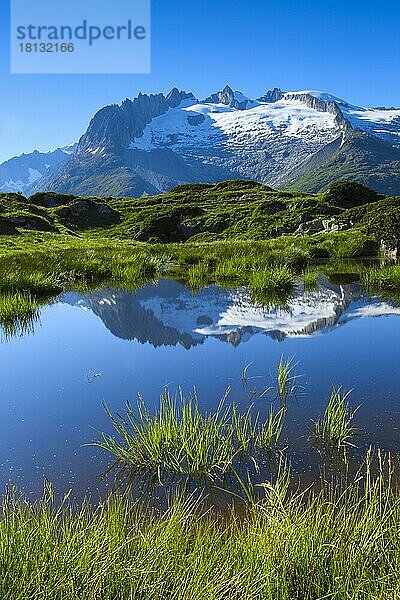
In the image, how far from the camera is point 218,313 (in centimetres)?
1728

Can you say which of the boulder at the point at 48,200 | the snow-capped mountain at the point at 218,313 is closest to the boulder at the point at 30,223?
the boulder at the point at 48,200

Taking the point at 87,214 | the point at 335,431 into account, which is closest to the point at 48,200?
the point at 87,214

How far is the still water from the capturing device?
23.1 ft

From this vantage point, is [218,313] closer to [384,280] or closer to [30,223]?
[384,280]

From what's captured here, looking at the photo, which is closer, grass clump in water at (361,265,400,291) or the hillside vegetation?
grass clump in water at (361,265,400,291)

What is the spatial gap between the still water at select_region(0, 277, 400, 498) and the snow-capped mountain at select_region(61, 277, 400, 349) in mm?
55

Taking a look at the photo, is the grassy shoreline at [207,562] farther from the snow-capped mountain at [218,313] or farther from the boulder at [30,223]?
the boulder at [30,223]

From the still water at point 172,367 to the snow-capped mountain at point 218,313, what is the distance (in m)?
0.06

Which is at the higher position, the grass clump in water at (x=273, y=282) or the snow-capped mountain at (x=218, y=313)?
the grass clump in water at (x=273, y=282)

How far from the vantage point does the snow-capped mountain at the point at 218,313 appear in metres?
14.2

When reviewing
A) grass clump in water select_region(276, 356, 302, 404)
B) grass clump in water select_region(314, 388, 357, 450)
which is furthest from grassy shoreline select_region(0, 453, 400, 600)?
grass clump in water select_region(276, 356, 302, 404)

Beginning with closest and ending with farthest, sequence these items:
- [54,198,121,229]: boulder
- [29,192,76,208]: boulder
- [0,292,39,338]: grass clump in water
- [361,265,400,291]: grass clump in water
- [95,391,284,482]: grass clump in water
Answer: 1. [95,391,284,482]: grass clump in water
2. [0,292,39,338]: grass clump in water
3. [361,265,400,291]: grass clump in water
4. [54,198,121,229]: boulder
5. [29,192,76,208]: boulder

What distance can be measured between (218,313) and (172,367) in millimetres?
6496

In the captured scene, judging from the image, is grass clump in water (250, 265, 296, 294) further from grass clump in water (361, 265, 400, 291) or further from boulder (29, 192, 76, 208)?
boulder (29, 192, 76, 208)
